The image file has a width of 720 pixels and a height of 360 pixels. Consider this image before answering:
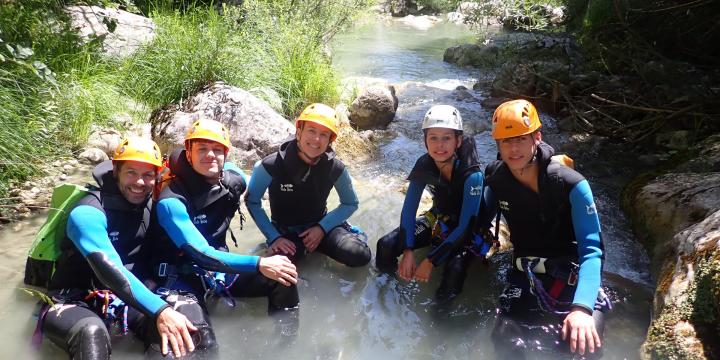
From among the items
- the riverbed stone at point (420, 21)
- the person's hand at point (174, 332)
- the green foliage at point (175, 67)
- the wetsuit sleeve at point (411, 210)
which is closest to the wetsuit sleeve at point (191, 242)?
the person's hand at point (174, 332)

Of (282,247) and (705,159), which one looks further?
(705,159)

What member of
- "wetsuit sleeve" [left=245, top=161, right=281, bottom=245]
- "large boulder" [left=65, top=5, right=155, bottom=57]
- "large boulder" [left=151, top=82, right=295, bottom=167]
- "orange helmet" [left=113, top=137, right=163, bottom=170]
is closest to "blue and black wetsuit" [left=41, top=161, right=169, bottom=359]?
"orange helmet" [left=113, top=137, right=163, bottom=170]

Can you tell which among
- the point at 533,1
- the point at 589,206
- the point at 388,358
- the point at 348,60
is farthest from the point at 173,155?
the point at 348,60

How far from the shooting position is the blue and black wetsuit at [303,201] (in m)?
4.04

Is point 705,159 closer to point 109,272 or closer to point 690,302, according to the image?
point 690,302

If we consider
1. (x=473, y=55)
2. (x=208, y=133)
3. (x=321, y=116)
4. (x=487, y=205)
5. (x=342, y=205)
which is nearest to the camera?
(x=208, y=133)

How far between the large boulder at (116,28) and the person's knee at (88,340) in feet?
17.6

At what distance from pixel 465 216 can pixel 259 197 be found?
5.42 feet

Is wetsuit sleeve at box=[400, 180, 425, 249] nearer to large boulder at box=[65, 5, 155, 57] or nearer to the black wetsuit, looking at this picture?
the black wetsuit

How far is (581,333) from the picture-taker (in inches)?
111

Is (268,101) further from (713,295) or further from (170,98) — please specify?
(713,295)

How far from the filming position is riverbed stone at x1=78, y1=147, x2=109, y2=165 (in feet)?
18.7

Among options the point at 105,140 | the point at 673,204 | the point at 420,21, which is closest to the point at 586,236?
the point at 673,204

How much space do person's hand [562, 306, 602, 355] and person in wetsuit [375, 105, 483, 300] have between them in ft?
3.66
